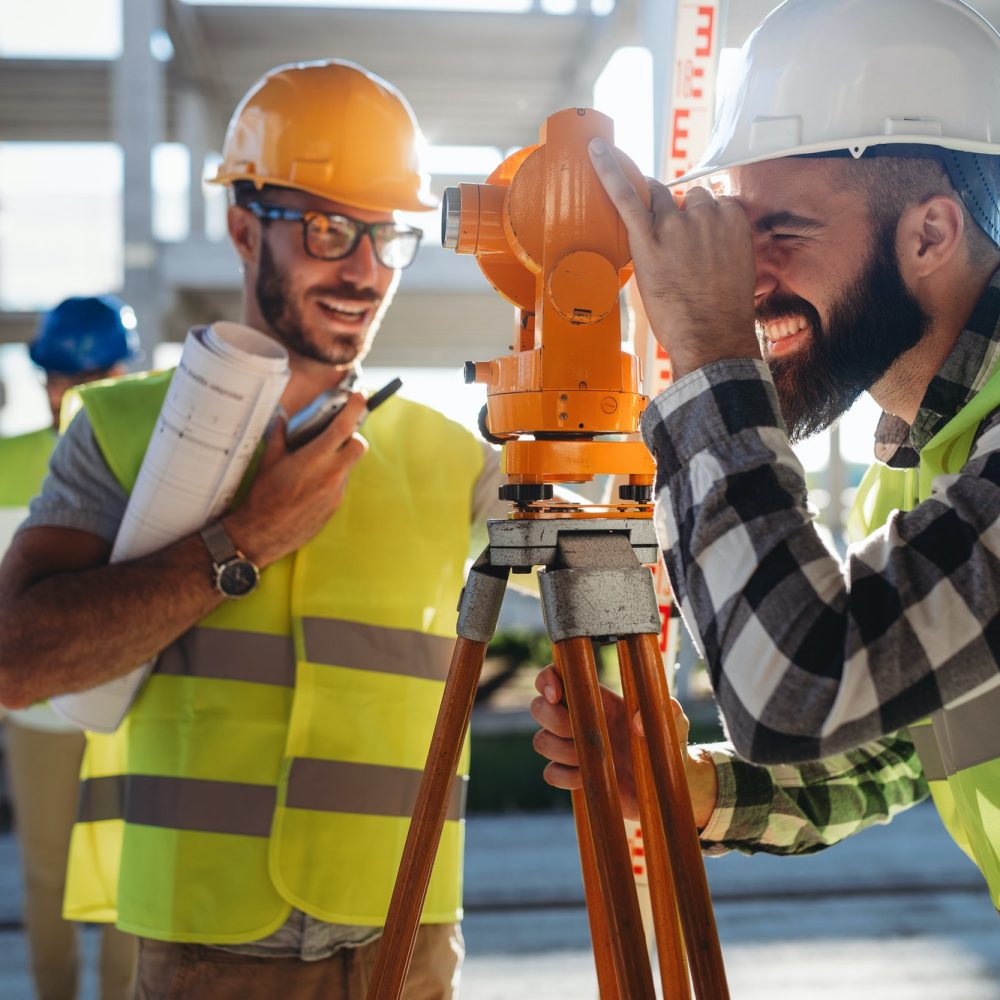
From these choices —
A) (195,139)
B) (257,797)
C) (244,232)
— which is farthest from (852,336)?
(195,139)

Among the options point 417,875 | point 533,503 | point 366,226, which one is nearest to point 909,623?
point 533,503

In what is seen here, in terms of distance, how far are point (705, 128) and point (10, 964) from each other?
151 inches

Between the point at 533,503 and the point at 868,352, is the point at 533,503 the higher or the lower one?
the lower one

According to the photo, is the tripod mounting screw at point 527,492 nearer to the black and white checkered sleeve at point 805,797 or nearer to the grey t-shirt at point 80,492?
the black and white checkered sleeve at point 805,797

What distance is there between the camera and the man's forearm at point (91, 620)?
1.63 m

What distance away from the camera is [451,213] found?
1.33 meters

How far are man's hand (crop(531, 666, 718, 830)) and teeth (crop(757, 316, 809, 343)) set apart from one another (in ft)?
1.54

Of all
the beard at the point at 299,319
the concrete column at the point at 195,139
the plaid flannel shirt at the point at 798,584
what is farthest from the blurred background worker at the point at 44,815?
the concrete column at the point at 195,139

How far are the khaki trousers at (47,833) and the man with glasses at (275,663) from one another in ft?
5.28

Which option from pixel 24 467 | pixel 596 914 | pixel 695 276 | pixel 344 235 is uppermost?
pixel 24 467

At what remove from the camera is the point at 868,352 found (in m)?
1.32

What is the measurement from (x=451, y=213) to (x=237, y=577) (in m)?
0.69

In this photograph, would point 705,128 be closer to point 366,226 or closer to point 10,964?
point 366,226

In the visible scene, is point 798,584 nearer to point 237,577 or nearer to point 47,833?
point 237,577
